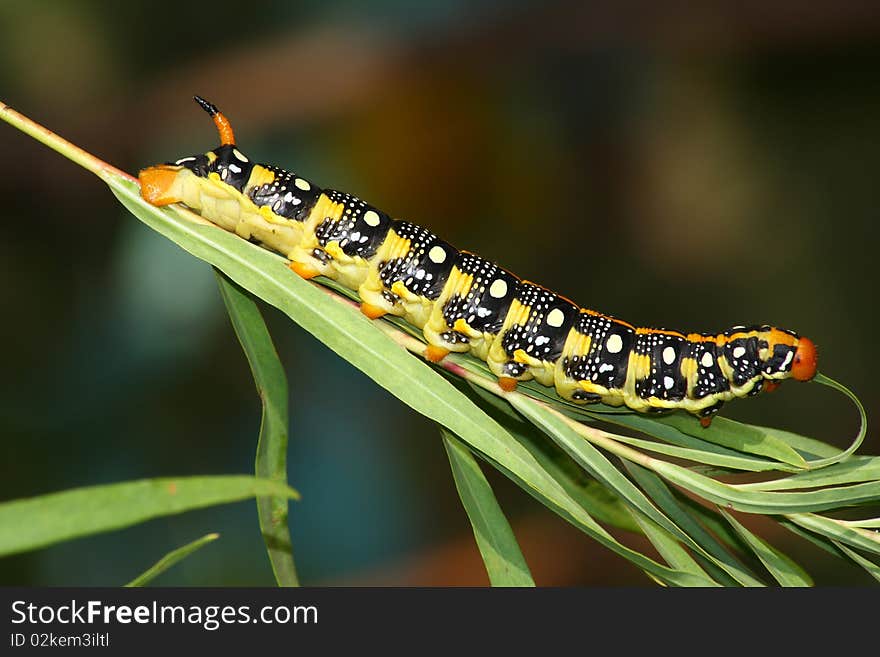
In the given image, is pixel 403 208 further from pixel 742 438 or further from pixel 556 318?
pixel 742 438

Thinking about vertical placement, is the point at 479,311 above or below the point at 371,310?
above

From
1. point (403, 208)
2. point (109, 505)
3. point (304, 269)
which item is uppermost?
point (403, 208)

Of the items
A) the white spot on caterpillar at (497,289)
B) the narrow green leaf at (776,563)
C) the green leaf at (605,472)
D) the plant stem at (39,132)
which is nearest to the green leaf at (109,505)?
the plant stem at (39,132)

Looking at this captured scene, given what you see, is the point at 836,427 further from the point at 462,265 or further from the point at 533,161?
the point at 462,265

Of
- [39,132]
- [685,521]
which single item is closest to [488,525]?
[685,521]

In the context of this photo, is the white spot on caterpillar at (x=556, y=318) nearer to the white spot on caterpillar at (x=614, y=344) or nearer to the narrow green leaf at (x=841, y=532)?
the white spot on caterpillar at (x=614, y=344)

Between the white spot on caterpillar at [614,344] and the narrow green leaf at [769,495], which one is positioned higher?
the white spot on caterpillar at [614,344]
